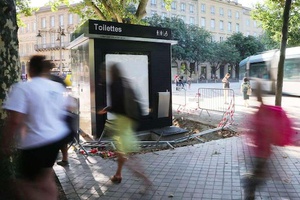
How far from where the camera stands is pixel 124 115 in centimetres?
441

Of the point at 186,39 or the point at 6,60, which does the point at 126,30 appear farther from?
the point at 186,39

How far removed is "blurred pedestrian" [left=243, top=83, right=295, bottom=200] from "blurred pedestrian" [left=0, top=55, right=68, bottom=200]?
2116 mm

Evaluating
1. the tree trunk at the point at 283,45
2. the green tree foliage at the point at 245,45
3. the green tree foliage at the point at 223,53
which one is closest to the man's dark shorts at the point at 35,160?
the tree trunk at the point at 283,45

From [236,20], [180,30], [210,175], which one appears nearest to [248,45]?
[180,30]

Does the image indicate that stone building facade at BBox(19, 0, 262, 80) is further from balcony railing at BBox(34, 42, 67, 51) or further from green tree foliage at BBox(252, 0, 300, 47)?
green tree foliage at BBox(252, 0, 300, 47)

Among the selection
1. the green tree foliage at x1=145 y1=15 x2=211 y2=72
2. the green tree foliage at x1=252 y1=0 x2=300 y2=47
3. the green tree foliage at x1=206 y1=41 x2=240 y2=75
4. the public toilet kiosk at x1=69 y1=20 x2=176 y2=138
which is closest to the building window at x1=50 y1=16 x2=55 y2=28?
the green tree foliage at x1=145 y1=15 x2=211 y2=72

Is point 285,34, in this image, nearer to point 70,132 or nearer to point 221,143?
point 221,143

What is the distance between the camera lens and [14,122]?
2.68m

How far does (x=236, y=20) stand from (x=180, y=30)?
33.0 metres

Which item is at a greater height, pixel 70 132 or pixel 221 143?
pixel 70 132

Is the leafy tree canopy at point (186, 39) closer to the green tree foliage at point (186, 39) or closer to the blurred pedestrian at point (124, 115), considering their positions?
the green tree foliage at point (186, 39)

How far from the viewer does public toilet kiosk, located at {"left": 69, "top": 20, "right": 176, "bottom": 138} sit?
847cm

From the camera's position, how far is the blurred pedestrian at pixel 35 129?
107 inches

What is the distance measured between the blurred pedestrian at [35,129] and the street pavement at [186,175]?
1491 mm
